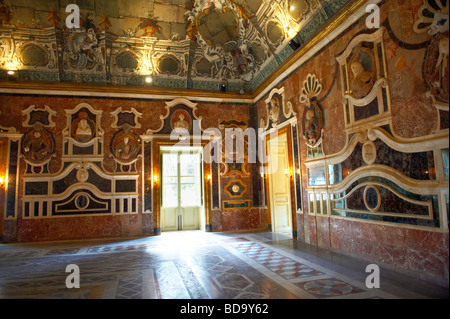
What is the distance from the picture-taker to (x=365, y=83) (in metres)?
5.45

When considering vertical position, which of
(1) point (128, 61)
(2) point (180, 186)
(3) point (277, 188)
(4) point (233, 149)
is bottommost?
(3) point (277, 188)

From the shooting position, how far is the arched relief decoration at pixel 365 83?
509cm

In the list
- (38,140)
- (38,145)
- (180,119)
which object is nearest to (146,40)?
(180,119)

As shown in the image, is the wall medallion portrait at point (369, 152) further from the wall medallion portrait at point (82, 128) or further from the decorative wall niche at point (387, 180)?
the wall medallion portrait at point (82, 128)

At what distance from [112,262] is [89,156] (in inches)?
179

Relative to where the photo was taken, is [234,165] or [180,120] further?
[234,165]

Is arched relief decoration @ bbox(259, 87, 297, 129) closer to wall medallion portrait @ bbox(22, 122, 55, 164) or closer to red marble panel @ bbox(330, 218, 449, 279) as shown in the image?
red marble panel @ bbox(330, 218, 449, 279)

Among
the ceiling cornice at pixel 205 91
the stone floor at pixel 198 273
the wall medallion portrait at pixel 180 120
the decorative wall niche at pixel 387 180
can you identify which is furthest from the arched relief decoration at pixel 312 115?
the wall medallion portrait at pixel 180 120

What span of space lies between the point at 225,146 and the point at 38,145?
602 cm

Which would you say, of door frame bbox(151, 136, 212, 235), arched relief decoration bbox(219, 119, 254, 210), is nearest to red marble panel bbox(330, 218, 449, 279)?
arched relief decoration bbox(219, 119, 254, 210)

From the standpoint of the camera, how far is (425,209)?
426 centimetres

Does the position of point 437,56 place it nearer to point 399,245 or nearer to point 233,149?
point 399,245

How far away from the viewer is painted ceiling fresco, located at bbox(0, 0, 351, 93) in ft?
27.2
